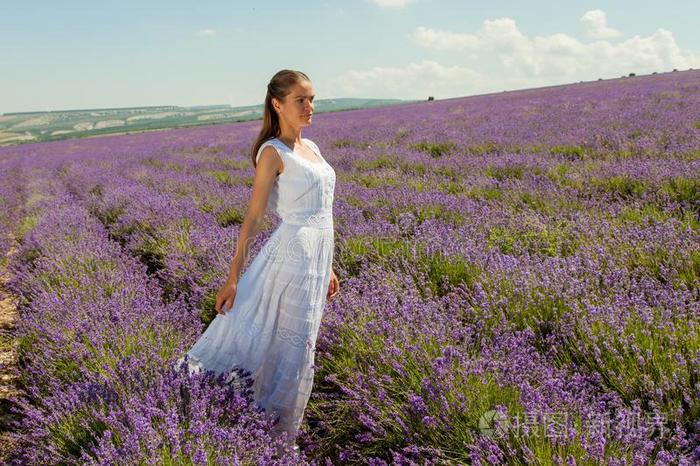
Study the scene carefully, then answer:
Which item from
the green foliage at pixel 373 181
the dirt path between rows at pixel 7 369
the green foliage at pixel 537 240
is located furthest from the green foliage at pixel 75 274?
the green foliage at pixel 373 181

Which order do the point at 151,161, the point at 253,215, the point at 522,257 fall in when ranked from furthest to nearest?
1. the point at 151,161
2. the point at 522,257
3. the point at 253,215

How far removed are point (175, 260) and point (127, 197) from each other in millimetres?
3218

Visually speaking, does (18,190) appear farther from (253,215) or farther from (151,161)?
(253,215)

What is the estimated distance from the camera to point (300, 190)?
2.03 meters

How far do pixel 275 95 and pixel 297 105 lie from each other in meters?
0.11

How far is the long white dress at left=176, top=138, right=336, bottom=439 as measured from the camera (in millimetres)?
2012

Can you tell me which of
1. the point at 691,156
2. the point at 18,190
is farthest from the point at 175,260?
the point at 18,190

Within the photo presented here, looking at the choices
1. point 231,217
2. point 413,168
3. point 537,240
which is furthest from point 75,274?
point 413,168

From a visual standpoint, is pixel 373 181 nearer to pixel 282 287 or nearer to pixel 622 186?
pixel 622 186

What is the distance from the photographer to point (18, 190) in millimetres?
10797

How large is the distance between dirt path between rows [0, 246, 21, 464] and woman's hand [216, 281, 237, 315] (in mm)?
1094

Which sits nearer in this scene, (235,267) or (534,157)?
(235,267)

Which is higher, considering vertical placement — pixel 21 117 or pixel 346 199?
pixel 21 117

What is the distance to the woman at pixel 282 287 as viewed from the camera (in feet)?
6.55
